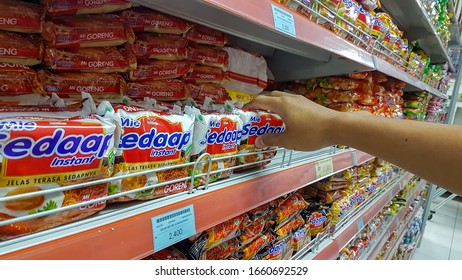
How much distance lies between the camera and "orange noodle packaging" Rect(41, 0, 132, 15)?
0.58 metres

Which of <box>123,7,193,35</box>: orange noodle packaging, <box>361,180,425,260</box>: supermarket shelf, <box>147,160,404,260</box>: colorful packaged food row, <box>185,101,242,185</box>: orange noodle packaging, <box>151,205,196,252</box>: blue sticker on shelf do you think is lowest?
<box>361,180,425,260</box>: supermarket shelf

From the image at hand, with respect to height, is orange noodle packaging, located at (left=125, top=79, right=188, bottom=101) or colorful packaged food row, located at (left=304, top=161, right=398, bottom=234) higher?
orange noodle packaging, located at (left=125, top=79, right=188, bottom=101)

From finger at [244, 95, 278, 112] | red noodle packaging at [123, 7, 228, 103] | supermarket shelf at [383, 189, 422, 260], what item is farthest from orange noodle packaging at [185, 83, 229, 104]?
supermarket shelf at [383, 189, 422, 260]

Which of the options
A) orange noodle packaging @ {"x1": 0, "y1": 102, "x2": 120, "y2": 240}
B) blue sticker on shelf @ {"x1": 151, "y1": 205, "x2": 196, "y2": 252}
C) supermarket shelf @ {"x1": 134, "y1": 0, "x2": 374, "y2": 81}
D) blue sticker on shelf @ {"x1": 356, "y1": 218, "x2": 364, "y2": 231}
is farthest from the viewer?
blue sticker on shelf @ {"x1": 356, "y1": 218, "x2": 364, "y2": 231}

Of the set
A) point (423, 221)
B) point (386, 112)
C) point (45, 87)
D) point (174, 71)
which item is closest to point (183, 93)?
point (174, 71)

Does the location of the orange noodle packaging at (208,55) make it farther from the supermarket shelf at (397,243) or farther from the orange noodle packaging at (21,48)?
the supermarket shelf at (397,243)

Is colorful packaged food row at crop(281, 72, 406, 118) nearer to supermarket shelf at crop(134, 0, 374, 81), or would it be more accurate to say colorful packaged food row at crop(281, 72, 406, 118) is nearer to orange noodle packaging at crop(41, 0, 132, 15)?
supermarket shelf at crop(134, 0, 374, 81)

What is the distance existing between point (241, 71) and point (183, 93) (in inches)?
11.4

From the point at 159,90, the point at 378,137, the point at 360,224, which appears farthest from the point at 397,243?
the point at 159,90

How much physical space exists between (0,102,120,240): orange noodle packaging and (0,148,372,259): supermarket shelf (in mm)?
20

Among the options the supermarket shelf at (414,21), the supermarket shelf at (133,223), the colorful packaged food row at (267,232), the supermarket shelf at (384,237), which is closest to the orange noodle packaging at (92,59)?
the supermarket shelf at (133,223)
